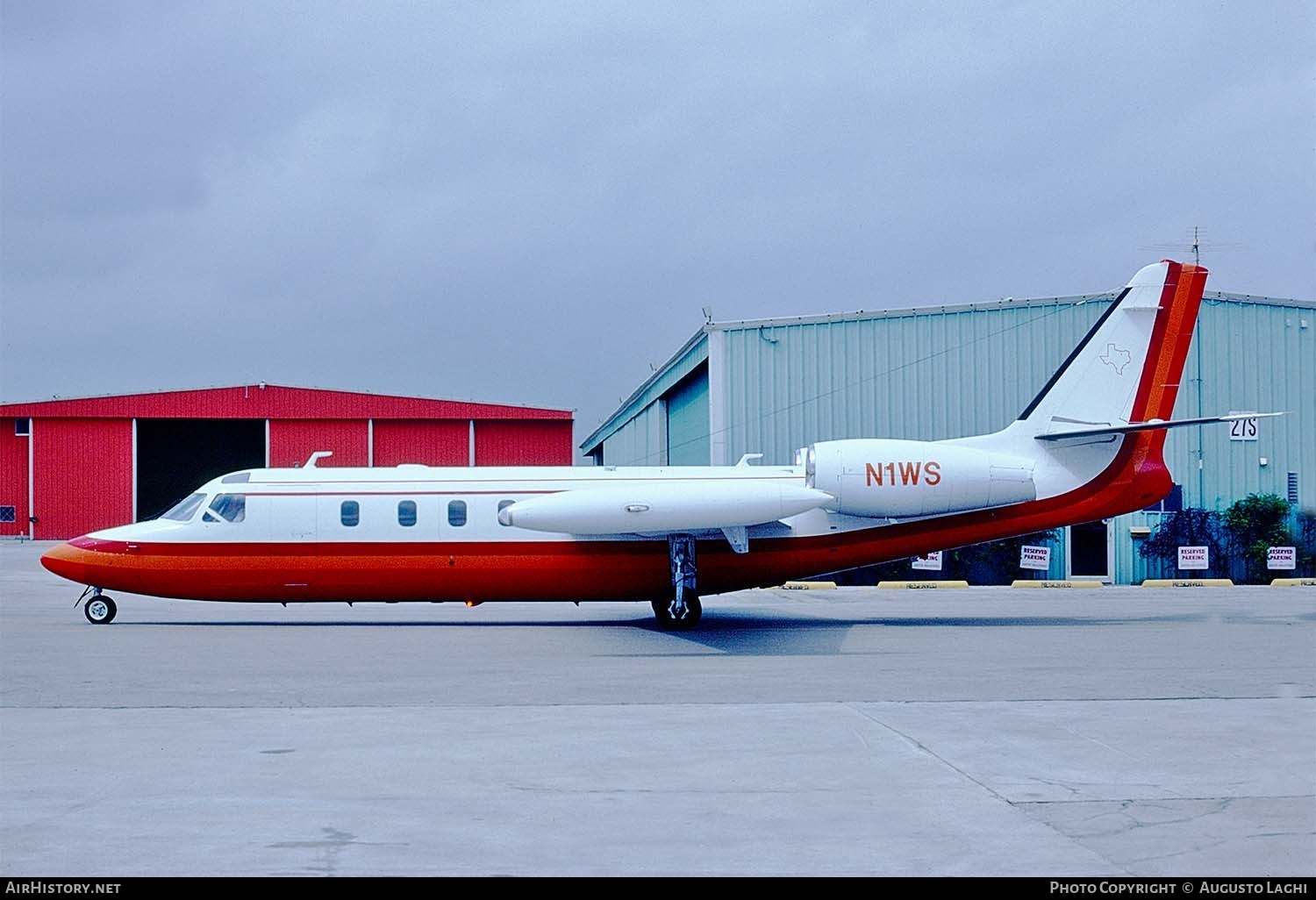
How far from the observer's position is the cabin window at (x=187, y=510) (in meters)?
22.2

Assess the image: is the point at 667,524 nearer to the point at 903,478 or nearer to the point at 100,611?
the point at 903,478

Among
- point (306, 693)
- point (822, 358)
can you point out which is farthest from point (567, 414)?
point (306, 693)

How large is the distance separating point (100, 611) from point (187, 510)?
7.46 feet

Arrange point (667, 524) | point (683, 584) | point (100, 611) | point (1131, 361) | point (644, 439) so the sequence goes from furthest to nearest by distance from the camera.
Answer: point (644, 439) < point (1131, 361) < point (100, 611) < point (683, 584) < point (667, 524)

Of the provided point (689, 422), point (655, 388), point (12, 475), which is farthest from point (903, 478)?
point (12, 475)

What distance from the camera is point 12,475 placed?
195 feet

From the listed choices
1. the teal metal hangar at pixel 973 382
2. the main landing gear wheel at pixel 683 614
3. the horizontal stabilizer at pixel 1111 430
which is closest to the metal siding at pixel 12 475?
the teal metal hangar at pixel 973 382

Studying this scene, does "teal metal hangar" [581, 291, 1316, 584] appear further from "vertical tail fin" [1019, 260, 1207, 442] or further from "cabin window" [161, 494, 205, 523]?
"cabin window" [161, 494, 205, 523]

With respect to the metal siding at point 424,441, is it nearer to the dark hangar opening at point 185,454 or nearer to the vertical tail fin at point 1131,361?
the dark hangar opening at point 185,454

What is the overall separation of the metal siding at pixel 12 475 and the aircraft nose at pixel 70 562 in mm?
40754

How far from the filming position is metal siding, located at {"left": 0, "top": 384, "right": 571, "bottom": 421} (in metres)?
58.4

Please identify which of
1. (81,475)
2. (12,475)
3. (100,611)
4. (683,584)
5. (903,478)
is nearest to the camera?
(903,478)

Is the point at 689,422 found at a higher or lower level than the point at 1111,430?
higher

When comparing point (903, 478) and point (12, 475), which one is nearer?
point (903, 478)
